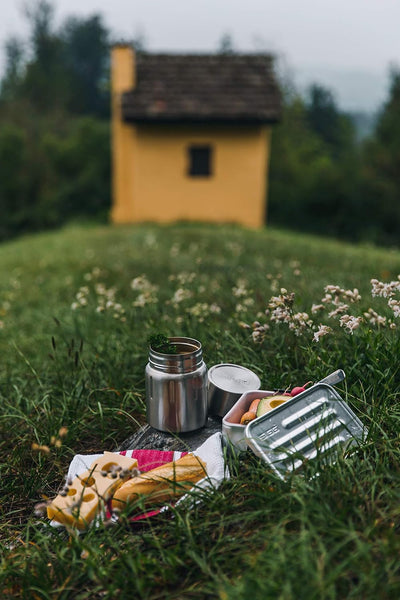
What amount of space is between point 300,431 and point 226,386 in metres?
0.58

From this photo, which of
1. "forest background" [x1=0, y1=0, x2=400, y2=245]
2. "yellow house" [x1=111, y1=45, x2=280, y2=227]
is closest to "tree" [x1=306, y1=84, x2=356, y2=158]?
"forest background" [x1=0, y1=0, x2=400, y2=245]

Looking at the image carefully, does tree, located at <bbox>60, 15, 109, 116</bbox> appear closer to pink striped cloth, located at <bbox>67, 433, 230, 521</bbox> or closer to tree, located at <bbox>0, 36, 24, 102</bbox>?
tree, located at <bbox>0, 36, 24, 102</bbox>

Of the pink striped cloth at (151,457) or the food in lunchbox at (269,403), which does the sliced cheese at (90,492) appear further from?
the food in lunchbox at (269,403)

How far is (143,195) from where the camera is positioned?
17.4 metres

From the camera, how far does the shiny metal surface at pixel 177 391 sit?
2818mm

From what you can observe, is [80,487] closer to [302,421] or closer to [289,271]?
[302,421]

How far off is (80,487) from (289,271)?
460cm

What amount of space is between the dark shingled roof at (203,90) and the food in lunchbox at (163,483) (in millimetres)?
15020

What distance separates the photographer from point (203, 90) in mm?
17250

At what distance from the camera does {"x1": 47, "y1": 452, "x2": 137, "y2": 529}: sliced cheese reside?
227 cm

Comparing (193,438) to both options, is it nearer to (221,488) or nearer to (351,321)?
(221,488)

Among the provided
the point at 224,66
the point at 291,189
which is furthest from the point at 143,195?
the point at 291,189

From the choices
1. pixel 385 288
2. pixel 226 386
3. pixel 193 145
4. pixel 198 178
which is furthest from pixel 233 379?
pixel 193 145

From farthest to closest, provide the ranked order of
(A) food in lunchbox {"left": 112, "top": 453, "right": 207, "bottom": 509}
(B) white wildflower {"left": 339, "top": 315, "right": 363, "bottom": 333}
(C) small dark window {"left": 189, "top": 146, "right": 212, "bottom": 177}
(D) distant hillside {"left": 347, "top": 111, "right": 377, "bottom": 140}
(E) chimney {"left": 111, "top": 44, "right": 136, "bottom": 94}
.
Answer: (D) distant hillside {"left": 347, "top": 111, "right": 377, "bottom": 140} < (C) small dark window {"left": 189, "top": 146, "right": 212, "bottom": 177} < (E) chimney {"left": 111, "top": 44, "right": 136, "bottom": 94} < (B) white wildflower {"left": 339, "top": 315, "right": 363, "bottom": 333} < (A) food in lunchbox {"left": 112, "top": 453, "right": 207, "bottom": 509}
